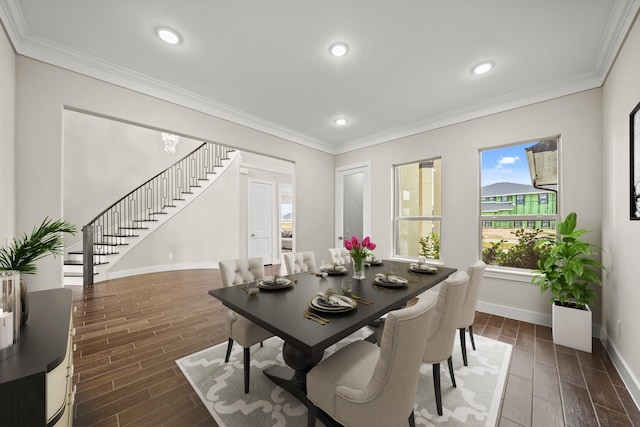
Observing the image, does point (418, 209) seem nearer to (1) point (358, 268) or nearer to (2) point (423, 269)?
(2) point (423, 269)

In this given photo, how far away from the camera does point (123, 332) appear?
278 cm

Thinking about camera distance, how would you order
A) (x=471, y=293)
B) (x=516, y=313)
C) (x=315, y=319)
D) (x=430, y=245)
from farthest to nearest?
(x=430, y=245), (x=516, y=313), (x=471, y=293), (x=315, y=319)

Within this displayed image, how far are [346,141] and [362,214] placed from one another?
4.96ft

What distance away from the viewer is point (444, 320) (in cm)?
162

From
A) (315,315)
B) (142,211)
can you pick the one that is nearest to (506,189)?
(315,315)

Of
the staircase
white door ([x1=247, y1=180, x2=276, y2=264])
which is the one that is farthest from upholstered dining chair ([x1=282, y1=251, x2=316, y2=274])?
white door ([x1=247, y1=180, x2=276, y2=264])

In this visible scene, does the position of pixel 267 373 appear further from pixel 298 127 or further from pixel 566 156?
pixel 566 156

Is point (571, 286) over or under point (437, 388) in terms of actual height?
over

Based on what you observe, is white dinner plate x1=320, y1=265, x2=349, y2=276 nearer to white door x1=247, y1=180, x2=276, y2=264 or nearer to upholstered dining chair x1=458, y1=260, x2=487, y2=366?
upholstered dining chair x1=458, y1=260, x2=487, y2=366

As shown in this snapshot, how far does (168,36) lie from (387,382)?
3.00 metres

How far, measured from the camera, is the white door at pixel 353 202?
470 cm

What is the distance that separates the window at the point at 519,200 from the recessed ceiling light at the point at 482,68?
48.3 inches

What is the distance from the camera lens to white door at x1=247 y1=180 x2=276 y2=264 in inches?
265

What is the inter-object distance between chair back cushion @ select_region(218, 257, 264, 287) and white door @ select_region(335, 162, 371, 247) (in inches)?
106
